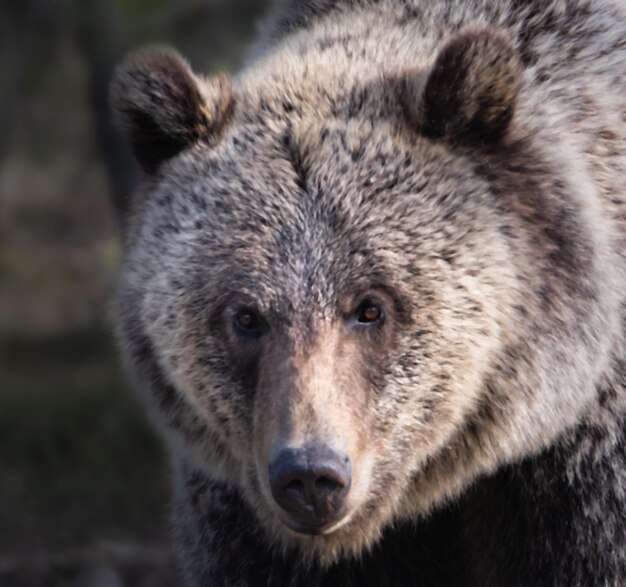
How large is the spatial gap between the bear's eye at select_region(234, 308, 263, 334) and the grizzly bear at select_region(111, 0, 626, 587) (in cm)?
1

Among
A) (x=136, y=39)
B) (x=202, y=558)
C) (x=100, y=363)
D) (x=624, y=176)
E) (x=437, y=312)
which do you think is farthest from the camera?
(x=100, y=363)

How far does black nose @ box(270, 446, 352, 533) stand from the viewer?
445 centimetres

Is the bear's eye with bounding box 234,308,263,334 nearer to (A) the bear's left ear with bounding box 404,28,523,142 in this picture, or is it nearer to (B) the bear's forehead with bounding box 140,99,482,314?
(B) the bear's forehead with bounding box 140,99,482,314

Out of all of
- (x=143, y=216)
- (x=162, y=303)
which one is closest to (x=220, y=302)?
(x=162, y=303)

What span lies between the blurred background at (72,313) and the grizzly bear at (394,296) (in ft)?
11.9

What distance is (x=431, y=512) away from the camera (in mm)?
5488

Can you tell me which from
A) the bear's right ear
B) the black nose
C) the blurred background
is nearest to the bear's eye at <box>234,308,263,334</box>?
the black nose

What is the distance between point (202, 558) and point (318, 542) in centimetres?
78

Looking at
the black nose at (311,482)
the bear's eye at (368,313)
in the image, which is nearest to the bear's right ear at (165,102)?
the bear's eye at (368,313)

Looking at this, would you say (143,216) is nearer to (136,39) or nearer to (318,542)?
(318,542)

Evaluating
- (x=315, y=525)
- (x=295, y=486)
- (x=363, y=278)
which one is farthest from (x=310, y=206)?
(x=315, y=525)

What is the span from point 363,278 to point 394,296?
0.14m

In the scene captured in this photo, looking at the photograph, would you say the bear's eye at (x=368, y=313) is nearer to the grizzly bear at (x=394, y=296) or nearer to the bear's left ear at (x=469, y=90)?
the grizzly bear at (x=394, y=296)

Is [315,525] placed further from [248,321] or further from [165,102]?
[165,102]
